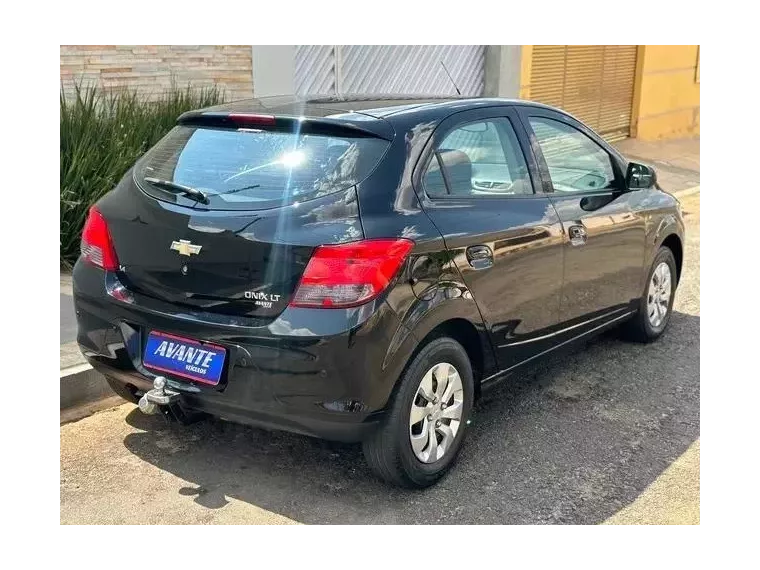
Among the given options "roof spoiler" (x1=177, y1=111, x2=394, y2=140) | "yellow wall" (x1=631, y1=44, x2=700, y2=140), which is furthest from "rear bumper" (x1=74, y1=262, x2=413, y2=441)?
"yellow wall" (x1=631, y1=44, x2=700, y2=140)

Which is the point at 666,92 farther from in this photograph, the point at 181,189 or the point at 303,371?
the point at 303,371

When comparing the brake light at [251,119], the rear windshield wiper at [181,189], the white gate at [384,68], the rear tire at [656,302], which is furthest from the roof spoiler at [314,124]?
the white gate at [384,68]

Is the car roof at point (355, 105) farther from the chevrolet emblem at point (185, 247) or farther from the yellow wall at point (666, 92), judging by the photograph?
the yellow wall at point (666, 92)

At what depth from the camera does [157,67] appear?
24.1 feet

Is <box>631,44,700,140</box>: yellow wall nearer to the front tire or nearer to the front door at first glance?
the front door

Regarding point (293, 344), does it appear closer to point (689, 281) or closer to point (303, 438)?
point (303, 438)

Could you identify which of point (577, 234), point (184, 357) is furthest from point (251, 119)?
point (577, 234)

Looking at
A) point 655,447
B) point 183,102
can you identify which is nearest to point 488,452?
point 655,447

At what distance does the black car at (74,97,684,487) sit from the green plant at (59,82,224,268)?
2336 millimetres

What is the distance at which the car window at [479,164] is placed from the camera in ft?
11.3

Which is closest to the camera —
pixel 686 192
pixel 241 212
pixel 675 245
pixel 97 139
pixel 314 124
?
pixel 241 212

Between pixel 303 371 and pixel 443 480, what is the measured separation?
962 millimetres

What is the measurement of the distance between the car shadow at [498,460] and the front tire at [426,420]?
0.44ft

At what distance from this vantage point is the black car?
2.97 metres
